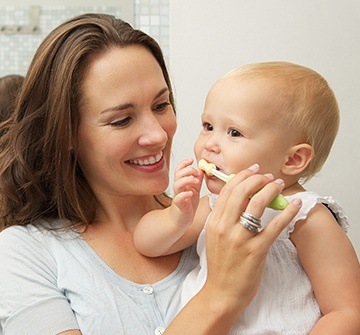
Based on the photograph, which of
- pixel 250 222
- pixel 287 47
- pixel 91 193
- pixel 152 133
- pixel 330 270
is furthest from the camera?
pixel 287 47

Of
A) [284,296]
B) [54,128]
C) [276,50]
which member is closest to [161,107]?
[54,128]

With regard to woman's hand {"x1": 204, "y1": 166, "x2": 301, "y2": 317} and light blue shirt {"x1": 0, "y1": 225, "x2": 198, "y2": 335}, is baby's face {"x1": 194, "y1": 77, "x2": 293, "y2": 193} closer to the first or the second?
woman's hand {"x1": 204, "y1": 166, "x2": 301, "y2": 317}

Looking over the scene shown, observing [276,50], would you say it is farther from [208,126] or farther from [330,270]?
[330,270]

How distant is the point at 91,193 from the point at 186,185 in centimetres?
35

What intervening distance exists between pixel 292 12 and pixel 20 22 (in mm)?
1184

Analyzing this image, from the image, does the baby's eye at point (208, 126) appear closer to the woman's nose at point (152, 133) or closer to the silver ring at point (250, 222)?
the woman's nose at point (152, 133)

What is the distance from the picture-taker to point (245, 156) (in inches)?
48.3

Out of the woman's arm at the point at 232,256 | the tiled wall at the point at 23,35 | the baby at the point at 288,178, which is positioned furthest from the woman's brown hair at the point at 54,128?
the tiled wall at the point at 23,35

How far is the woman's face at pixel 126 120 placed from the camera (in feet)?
4.48

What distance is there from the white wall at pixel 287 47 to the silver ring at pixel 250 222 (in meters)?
1.14

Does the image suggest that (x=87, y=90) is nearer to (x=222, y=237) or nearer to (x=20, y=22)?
(x=222, y=237)

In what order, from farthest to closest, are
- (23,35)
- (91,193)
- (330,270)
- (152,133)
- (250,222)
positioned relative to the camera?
(23,35), (91,193), (152,133), (330,270), (250,222)

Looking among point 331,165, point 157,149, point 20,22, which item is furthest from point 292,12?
point 20,22

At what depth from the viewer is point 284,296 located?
1276mm
